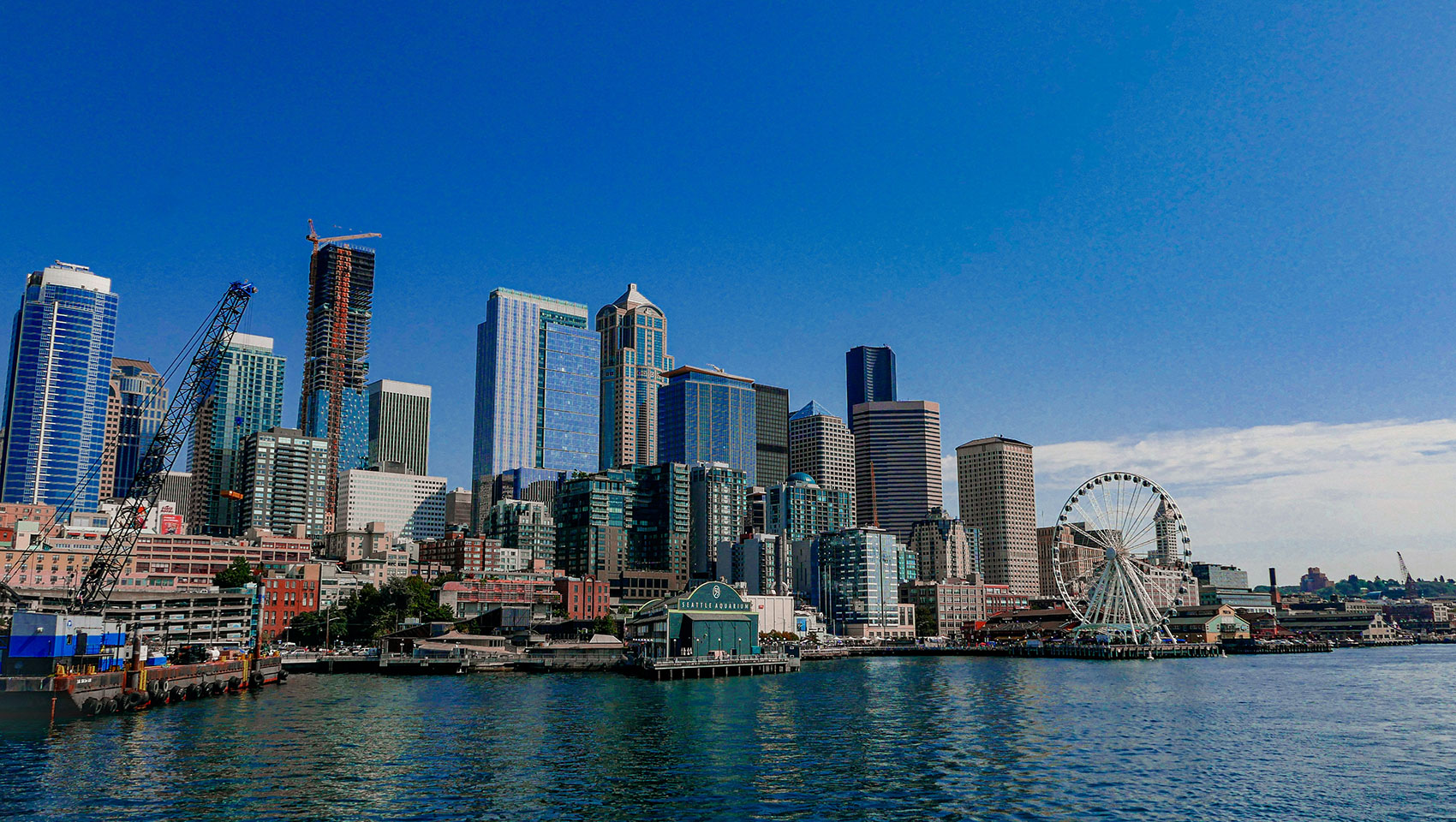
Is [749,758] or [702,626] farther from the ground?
[702,626]

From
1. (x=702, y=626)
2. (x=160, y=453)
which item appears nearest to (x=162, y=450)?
(x=160, y=453)

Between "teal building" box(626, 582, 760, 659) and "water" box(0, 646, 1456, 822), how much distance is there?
37.4m

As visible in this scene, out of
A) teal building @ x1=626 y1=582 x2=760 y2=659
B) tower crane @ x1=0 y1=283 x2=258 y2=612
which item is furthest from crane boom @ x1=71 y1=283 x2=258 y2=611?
teal building @ x1=626 y1=582 x2=760 y2=659

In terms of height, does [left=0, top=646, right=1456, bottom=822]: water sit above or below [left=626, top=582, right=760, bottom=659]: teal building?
below

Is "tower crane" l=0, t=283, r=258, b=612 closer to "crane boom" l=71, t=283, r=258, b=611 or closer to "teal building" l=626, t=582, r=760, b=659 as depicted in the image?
"crane boom" l=71, t=283, r=258, b=611

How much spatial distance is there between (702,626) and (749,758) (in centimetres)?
8639

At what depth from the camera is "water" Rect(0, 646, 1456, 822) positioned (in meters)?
49.4

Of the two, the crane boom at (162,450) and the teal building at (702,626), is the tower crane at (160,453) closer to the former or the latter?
the crane boom at (162,450)

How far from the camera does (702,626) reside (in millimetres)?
149500

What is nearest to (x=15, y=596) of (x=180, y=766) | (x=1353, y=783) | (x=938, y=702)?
(x=180, y=766)

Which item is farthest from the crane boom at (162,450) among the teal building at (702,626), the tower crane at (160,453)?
the teal building at (702,626)

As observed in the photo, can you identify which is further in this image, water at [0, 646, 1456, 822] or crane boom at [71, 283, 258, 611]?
crane boom at [71, 283, 258, 611]

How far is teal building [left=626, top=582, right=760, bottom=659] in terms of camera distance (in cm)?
14812

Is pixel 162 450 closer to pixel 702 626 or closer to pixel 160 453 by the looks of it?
pixel 160 453
